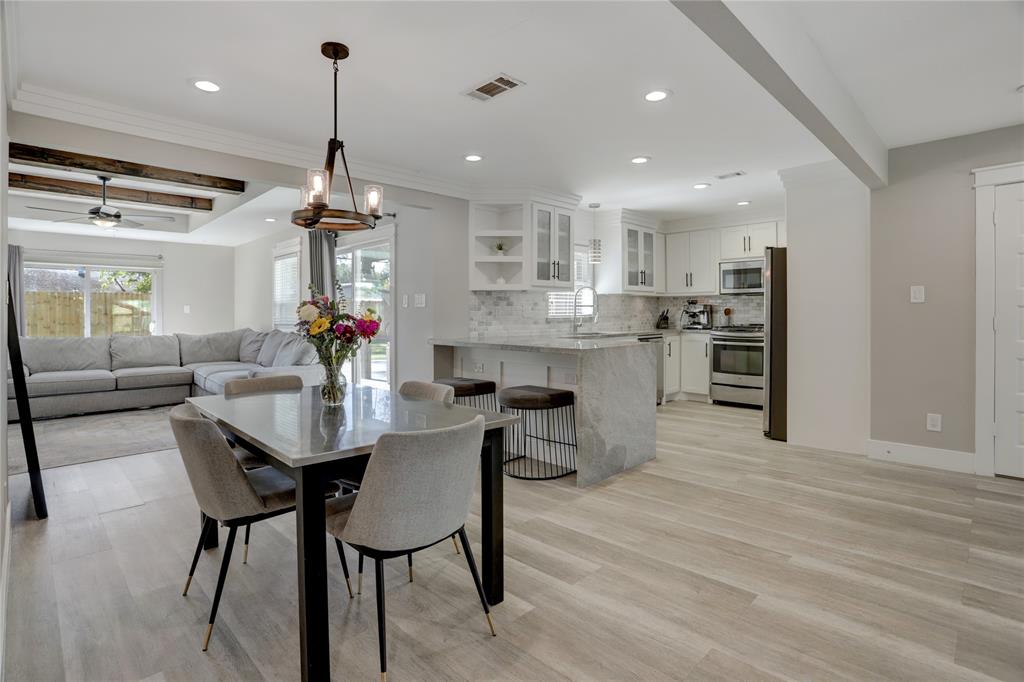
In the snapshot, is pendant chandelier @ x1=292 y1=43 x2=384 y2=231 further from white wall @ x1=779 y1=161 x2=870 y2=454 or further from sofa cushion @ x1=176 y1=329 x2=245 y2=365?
sofa cushion @ x1=176 y1=329 x2=245 y2=365

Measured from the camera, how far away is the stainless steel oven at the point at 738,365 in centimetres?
616

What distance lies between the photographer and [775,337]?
4.70 meters

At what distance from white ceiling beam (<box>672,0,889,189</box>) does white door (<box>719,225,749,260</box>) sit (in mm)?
3064

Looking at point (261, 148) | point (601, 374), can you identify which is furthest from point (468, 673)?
point (261, 148)

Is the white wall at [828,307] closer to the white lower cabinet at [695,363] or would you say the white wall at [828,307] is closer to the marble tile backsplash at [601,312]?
the white lower cabinet at [695,363]

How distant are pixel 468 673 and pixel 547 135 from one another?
3.19 meters

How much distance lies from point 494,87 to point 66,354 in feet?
21.0

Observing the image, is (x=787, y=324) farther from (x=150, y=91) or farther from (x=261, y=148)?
(x=150, y=91)

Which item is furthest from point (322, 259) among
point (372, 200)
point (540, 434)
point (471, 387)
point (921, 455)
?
point (921, 455)

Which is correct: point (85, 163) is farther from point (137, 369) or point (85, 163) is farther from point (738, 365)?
point (738, 365)

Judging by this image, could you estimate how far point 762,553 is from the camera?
2.55 metres

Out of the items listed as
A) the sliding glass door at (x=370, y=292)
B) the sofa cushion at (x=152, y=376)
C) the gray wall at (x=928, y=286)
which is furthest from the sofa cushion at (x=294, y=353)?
the gray wall at (x=928, y=286)

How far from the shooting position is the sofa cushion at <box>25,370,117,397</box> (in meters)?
5.54

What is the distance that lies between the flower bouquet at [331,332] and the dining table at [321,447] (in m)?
0.10
